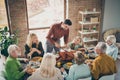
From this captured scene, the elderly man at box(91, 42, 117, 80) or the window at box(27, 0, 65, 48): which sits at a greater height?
the window at box(27, 0, 65, 48)

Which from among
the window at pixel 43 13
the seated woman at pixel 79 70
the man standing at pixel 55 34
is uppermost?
the window at pixel 43 13

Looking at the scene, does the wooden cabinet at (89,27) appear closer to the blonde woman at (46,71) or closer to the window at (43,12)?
the window at (43,12)

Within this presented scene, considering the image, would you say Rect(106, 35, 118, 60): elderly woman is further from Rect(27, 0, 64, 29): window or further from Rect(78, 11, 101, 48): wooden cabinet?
Rect(27, 0, 64, 29): window

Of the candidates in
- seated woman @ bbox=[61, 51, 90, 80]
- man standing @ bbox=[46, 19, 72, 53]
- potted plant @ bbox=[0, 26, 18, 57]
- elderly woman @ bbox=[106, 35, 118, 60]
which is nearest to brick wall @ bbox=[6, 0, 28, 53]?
potted plant @ bbox=[0, 26, 18, 57]

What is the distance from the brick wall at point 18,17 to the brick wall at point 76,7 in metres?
1.51

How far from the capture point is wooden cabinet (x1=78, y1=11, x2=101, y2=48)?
17.3ft

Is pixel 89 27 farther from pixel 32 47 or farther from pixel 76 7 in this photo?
pixel 32 47

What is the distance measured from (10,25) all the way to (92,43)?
2.96 meters

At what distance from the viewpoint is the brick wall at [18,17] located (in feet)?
15.4

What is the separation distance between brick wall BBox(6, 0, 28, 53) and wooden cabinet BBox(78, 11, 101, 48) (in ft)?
6.07

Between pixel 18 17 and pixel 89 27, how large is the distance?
244 cm

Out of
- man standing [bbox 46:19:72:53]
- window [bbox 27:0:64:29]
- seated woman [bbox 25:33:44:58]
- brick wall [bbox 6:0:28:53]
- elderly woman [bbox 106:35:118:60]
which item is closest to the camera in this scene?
elderly woman [bbox 106:35:118:60]

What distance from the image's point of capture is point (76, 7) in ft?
17.4

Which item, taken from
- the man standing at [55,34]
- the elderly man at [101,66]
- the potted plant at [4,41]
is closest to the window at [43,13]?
the potted plant at [4,41]
